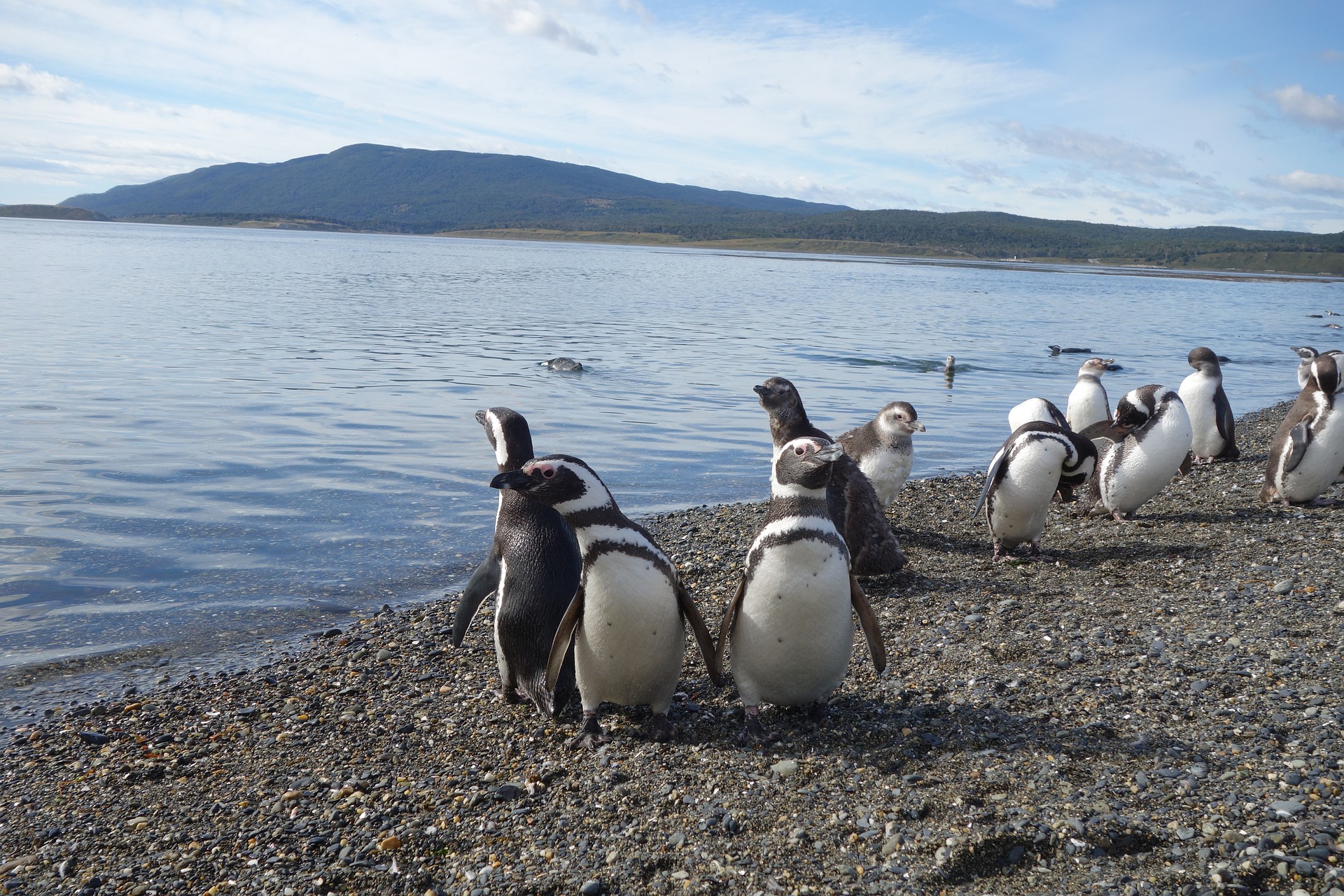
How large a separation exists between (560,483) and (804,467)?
1200 millimetres

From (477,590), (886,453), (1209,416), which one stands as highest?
(1209,416)

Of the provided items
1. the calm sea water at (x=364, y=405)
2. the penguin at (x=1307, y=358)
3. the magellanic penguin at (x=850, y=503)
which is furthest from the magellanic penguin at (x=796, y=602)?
the penguin at (x=1307, y=358)

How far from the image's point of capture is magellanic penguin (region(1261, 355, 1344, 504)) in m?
9.50

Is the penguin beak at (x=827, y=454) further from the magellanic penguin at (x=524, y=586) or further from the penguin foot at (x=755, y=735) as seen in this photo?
the magellanic penguin at (x=524, y=586)

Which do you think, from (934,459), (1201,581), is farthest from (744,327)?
(1201,581)

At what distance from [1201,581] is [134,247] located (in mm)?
89429

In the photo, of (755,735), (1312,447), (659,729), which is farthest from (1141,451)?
(659,729)

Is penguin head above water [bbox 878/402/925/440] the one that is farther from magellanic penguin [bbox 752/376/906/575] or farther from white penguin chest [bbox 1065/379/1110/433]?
white penguin chest [bbox 1065/379/1110/433]

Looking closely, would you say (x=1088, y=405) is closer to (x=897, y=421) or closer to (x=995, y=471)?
(x=897, y=421)

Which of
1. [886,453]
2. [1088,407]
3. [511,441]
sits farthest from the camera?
[1088,407]

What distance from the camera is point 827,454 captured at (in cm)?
469

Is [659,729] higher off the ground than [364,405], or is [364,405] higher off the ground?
[364,405]

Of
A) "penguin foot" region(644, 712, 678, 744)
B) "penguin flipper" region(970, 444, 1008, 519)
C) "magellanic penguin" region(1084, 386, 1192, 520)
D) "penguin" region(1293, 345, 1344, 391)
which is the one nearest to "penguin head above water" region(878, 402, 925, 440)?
"penguin flipper" region(970, 444, 1008, 519)

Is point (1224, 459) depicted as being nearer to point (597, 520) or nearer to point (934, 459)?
point (934, 459)
